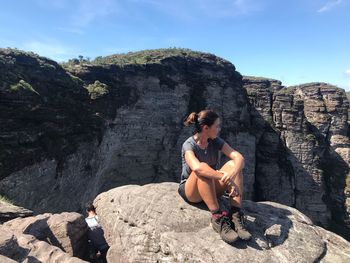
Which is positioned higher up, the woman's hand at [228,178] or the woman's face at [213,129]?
the woman's face at [213,129]

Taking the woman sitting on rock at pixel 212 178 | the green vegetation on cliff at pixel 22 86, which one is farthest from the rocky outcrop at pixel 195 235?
the green vegetation on cliff at pixel 22 86

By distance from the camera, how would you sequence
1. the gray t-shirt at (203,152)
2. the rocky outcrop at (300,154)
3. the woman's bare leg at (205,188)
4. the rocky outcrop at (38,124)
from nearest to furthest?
the woman's bare leg at (205,188)
the gray t-shirt at (203,152)
the rocky outcrop at (38,124)
the rocky outcrop at (300,154)

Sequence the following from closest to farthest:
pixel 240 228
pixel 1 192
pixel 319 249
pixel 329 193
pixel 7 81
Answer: pixel 240 228
pixel 319 249
pixel 1 192
pixel 7 81
pixel 329 193

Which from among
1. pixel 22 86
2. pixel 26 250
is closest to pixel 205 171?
pixel 26 250

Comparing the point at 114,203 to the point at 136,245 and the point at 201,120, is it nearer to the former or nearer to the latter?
the point at 136,245

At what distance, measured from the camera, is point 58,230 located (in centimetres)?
876

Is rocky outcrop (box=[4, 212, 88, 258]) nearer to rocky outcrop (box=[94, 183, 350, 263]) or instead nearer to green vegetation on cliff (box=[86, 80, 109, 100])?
rocky outcrop (box=[94, 183, 350, 263])

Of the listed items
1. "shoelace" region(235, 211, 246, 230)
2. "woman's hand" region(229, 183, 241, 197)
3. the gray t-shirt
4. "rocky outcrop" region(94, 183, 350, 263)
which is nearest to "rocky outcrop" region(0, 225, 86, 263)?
"rocky outcrop" region(94, 183, 350, 263)

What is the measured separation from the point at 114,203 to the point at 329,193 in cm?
5357

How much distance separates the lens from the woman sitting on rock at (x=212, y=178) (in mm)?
7332

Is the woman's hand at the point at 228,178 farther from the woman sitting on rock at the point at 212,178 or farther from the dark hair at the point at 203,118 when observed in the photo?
the dark hair at the point at 203,118

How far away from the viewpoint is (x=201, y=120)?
26.3ft

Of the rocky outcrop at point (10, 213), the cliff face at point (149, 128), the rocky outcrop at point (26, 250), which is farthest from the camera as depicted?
the cliff face at point (149, 128)

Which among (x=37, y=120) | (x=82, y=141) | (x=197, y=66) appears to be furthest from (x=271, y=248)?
(x=197, y=66)
